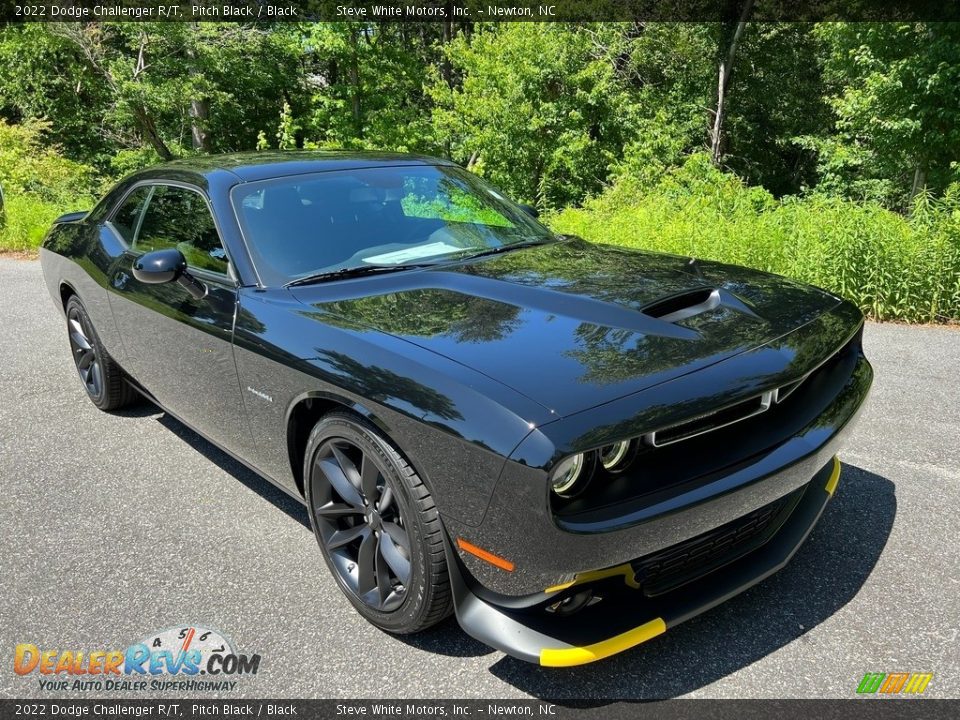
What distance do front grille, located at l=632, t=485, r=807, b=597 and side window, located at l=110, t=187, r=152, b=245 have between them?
324cm

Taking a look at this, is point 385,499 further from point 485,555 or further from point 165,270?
point 165,270

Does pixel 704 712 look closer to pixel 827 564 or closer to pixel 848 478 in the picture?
pixel 827 564

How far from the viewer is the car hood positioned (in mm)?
2047

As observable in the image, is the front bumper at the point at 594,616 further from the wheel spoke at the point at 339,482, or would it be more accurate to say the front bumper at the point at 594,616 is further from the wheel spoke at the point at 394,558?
the wheel spoke at the point at 339,482

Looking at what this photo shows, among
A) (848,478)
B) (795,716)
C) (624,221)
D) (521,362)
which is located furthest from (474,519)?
(624,221)

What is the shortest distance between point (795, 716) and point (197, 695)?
1.75 meters

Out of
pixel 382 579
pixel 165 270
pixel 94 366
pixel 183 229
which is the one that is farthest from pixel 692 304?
pixel 94 366

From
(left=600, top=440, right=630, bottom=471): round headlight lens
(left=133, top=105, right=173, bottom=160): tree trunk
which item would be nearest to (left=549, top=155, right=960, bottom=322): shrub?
(left=600, top=440, right=630, bottom=471): round headlight lens

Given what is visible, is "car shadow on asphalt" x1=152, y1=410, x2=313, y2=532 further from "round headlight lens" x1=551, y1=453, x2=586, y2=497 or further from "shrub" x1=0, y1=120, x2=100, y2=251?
"shrub" x1=0, y1=120, x2=100, y2=251

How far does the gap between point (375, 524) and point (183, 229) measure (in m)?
1.89

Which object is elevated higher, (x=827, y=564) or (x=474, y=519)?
(x=474, y=519)

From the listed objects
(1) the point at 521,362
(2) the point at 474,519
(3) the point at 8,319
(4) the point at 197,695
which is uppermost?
(1) the point at 521,362

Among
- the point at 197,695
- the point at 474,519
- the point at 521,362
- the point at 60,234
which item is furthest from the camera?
the point at 60,234

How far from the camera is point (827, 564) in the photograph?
106 inches
